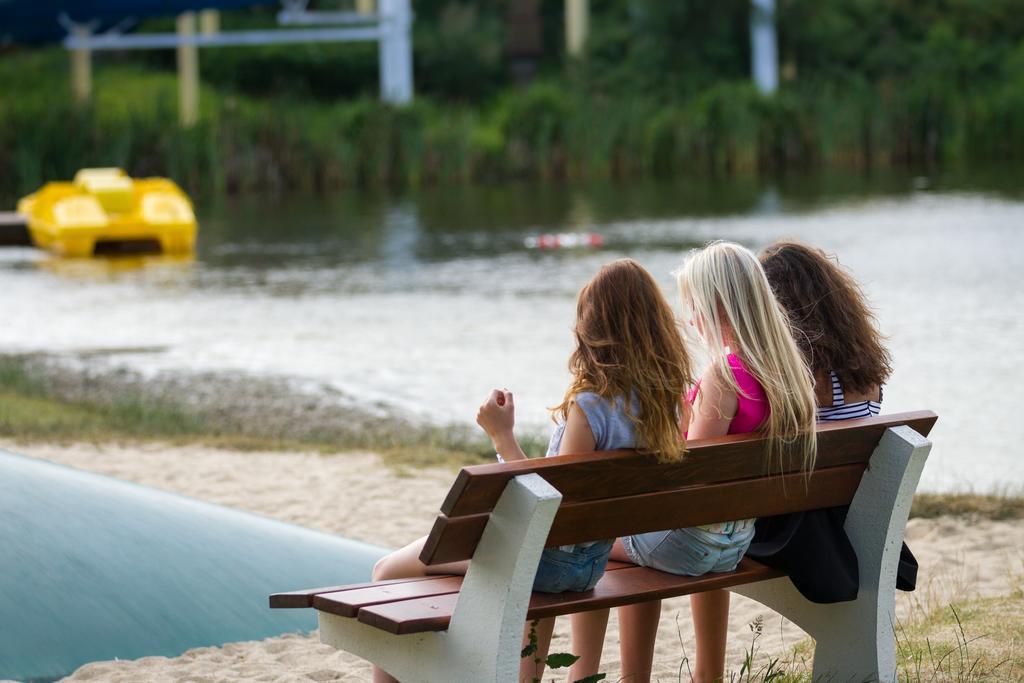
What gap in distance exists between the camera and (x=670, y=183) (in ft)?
82.5

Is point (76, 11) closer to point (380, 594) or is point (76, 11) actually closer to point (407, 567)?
point (407, 567)

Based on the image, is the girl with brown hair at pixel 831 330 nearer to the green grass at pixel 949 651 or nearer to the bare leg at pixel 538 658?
the green grass at pixel 949 651

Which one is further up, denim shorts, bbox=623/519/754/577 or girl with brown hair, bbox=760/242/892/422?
girl with brown hair, bbox=760/242/892/422

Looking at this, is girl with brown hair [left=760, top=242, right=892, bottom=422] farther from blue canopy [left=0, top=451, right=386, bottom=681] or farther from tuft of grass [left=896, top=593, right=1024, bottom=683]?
blue canopy [left=0, top=451, right=386, bottom=681]

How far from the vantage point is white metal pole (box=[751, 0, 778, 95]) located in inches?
1470

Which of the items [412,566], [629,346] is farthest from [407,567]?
[629,346]

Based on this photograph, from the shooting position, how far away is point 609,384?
3.08 m

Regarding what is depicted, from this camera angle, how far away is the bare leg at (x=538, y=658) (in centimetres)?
329

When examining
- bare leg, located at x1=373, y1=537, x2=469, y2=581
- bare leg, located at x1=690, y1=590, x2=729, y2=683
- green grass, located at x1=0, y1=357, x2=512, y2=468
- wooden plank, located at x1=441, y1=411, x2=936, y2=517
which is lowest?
green grass, located at x1=0, y1=357, x2=512, y2=468

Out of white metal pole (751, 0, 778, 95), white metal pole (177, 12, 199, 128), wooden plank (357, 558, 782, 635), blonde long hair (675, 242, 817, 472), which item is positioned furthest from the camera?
white metal pole (751, 0, 778, 95)

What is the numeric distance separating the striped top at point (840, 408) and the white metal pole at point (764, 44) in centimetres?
3433

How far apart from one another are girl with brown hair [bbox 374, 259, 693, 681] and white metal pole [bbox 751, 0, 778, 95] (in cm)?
3481

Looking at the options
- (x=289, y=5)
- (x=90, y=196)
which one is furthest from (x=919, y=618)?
(x=289, y=5)

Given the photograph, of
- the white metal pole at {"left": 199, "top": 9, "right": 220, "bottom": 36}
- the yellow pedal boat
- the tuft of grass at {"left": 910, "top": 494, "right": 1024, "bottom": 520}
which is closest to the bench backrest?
the tuft of grass at {"left": 910, "top": 494, "right": 1024, "bottom": 520}
